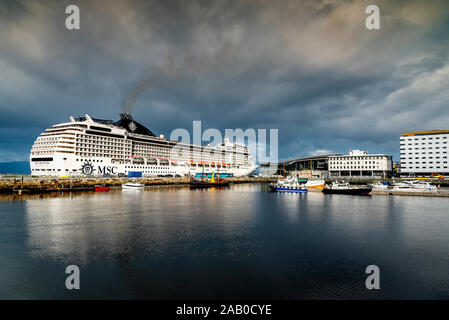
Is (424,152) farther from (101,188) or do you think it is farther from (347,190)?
(101,188)

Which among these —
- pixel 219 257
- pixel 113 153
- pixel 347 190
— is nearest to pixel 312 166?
pixel 347 190

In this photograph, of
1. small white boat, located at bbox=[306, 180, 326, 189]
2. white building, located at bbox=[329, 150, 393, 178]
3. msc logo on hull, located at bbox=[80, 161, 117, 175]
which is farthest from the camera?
white building, located at bbox=[329, 150, 393, 178]

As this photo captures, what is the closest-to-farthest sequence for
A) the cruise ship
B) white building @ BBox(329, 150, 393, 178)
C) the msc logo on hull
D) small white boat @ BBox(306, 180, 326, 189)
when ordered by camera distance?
the cruise ship
the msc logo on hull
small white boat @ BBox(306, 180, 326, 189)
white building @ BBox(329, 150, 393, 178)

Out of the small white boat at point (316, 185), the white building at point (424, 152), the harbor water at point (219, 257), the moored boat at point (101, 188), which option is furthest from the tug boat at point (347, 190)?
the white building at point (424, 152)

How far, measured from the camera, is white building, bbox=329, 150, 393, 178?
110500mm

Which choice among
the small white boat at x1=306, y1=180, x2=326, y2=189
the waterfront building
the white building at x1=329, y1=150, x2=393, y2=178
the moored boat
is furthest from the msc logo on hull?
the white building at x1=329, y1=150, x2=393, y2=178

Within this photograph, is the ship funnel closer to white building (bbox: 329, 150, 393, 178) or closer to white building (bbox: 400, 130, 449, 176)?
white building (bbox: 329, 150, 393, 178)

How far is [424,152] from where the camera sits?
10531cm

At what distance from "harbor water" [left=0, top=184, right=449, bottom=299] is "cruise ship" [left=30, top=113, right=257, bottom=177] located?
1623 inches

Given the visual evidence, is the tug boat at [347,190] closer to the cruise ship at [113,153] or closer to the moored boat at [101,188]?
the moored boat at [101,188]

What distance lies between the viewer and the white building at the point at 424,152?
10194 centimetres

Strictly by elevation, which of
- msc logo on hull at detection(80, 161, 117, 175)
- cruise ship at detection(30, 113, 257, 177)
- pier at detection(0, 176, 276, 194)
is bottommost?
pier at detection(0, 176, 276, 194)

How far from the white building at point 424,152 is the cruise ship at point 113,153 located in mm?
83678
